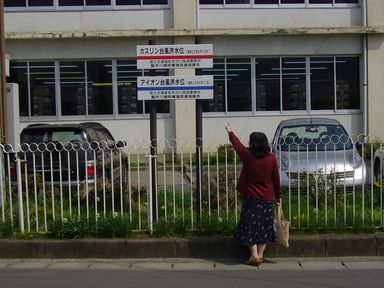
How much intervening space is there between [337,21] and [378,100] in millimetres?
3135

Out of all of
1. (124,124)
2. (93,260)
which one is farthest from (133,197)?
(124,124)

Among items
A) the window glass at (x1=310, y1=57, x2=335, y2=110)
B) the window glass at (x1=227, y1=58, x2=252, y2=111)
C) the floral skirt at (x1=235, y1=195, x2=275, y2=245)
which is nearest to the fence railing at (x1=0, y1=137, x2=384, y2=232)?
the floral skirt at (x1=235, y1=195, x2=275, y2=245)

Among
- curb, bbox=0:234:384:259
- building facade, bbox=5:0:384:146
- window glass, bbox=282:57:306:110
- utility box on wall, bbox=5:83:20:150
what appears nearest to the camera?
curb, bbox=0:234:384:259

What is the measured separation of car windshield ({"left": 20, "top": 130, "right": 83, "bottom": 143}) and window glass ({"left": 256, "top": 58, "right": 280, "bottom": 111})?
10036 millimetres

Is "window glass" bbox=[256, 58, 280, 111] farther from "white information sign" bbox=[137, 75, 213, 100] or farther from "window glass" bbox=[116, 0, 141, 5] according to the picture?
"white information sign" bbox=[137, 75, 213, 100]

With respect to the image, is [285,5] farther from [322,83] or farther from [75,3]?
[75,3]

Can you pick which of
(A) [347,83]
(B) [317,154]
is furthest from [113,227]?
(A) [347,83]

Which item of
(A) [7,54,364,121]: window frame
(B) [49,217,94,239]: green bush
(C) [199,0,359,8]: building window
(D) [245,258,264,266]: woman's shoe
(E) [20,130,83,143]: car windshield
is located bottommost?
(D) [245,258,264,266]: woman's shoe

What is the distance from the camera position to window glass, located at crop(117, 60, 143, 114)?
1945 centimetres

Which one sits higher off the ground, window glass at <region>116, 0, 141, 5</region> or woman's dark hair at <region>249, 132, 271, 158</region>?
window glass at <region>116, 0, 141, 5</region>

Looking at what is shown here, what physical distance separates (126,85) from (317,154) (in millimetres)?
11648

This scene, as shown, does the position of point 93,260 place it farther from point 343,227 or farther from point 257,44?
point 257,44

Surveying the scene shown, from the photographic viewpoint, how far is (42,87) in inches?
Result: 763

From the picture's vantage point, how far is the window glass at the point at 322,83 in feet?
65.0
